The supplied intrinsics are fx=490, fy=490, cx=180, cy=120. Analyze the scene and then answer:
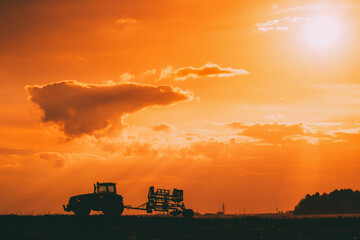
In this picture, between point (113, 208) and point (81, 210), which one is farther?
point (81, 210)

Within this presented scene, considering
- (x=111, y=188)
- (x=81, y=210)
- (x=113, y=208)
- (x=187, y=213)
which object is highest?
(x=111, y=188)

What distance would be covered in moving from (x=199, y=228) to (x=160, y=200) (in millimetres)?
18106

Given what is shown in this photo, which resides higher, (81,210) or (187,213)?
(81,210)

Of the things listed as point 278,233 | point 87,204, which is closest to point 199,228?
point 278,233

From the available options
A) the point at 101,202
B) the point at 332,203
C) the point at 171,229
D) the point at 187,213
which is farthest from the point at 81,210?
the point at 332,203

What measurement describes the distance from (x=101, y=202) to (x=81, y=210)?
2.63 m

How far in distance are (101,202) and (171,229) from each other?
1622cm

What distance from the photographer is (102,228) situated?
3959 cm

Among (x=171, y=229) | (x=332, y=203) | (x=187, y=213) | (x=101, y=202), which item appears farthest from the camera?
(x=332, y=203)

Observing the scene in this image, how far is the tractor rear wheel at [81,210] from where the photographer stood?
54553mm

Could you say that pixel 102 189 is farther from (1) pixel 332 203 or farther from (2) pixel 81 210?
(1) pixel 332 203

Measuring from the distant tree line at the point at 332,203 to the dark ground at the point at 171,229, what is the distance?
8564 centimetres

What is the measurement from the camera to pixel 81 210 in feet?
179

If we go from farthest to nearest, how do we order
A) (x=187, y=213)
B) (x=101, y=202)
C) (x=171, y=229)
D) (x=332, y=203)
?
1. (x=332, y=203)
2. (x=187, y=213)
3. (x=101, y=202)
4. (x=171, y=229)
